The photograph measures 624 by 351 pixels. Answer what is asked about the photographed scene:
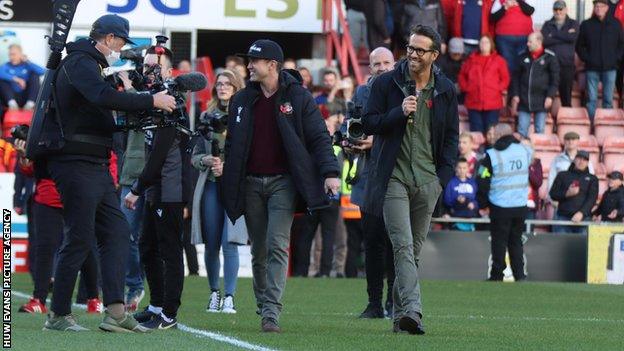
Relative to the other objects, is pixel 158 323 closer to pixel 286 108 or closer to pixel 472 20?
pixel 286 108

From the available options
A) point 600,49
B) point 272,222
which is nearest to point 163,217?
point 272,222

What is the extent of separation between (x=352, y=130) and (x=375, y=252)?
155cm

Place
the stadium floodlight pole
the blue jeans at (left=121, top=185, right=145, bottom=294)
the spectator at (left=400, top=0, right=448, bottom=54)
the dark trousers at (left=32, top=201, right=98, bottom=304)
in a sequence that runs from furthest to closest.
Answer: the spectator at (left=400, top=0, right=448, bottom=54) → the blue jeans at (left=121, top=185, right=145, bottom=294) → the dark trousers at (left=32, top=201, right=98, bottom=304) → the stadium floodlight pole

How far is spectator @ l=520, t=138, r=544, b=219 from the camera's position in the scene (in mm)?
25016

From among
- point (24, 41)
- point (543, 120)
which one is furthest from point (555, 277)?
point (24, 41)

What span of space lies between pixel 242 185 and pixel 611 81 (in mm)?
16404

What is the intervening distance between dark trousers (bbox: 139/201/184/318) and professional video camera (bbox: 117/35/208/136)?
2.41ft

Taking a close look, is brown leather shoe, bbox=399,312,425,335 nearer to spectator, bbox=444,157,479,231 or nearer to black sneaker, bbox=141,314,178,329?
black sneaker, bbox=141,314,178,329

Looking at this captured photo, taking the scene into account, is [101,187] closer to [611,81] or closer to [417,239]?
[417,239]

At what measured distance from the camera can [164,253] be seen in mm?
12258

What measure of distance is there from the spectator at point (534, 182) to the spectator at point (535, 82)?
1.56m

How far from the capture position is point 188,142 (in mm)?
12961

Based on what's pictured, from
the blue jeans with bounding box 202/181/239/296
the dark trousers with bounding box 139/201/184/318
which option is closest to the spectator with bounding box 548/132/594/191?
the blue jeans with bounding box 202/181/239/296

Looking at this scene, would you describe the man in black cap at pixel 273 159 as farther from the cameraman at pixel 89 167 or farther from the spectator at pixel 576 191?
the spectator at pixel 576 191
